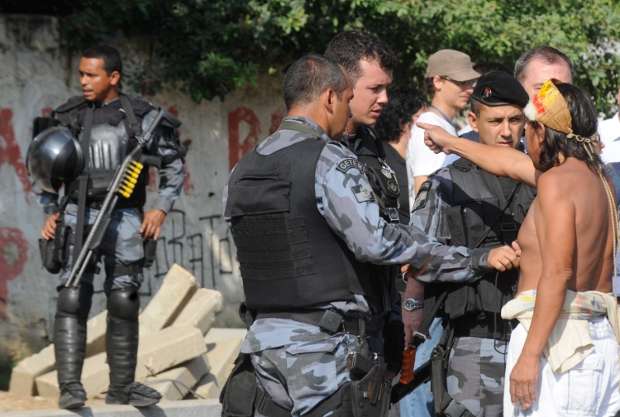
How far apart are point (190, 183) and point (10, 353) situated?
6.72ft

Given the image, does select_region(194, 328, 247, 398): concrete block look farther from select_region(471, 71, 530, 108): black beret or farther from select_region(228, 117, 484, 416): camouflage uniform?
select_region(228, 117, 484, 416): camouflage uniform

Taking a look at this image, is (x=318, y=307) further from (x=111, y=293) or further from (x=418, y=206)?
(x=111, y=293)

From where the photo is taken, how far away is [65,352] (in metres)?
7.04

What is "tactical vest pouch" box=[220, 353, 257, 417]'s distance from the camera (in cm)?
467

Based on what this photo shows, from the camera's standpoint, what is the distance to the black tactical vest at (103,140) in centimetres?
714

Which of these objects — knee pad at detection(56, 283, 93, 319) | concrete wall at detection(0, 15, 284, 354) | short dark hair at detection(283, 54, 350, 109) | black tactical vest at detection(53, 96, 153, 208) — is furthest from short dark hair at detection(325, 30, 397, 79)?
concrete wall at detection(0, 15, 284, 354)

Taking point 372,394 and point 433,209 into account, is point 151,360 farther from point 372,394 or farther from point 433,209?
point 372,394

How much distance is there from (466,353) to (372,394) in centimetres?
70

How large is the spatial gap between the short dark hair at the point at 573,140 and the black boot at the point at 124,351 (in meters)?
3.19

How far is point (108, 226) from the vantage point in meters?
7.16

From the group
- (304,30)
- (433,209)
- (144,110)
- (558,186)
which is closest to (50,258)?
(144,110)

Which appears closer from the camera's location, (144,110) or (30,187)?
(144,110)

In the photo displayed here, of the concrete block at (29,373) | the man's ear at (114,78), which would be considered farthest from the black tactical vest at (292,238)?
the concrete block at (29,373)

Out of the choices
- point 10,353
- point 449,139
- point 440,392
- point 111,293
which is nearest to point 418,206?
point 449,139
